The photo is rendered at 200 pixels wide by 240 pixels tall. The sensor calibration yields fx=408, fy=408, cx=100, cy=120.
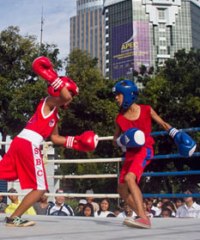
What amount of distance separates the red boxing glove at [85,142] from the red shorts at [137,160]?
0.41 meters

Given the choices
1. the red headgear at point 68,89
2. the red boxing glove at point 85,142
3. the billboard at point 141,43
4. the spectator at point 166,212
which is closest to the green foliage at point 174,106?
the spectator at point 166,212

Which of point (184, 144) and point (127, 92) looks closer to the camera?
point (184, 144)

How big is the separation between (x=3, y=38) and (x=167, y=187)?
31.4 feet

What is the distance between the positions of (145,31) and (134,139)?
249 feet

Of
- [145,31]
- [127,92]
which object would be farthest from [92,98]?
[145,31]

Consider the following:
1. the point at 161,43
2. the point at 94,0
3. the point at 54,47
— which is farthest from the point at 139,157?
the point at 94,0

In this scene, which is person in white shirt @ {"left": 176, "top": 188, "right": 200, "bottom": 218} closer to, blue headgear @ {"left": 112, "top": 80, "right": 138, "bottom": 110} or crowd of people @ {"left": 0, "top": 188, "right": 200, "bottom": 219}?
crowd of people @ {"left": 0, "top": 188, "right": 200, "bottom": 219}

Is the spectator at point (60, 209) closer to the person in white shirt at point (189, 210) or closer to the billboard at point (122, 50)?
the person in white shirt at point (189, 210)

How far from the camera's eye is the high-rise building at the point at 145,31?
7581 centimetres

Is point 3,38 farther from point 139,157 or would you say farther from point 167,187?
point 139,157

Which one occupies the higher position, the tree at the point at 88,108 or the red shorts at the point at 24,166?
the tree at the point at 88,108

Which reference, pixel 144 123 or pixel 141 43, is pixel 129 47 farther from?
pixel 144 123

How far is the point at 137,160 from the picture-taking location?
354 cm

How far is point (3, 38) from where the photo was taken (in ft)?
57.0
